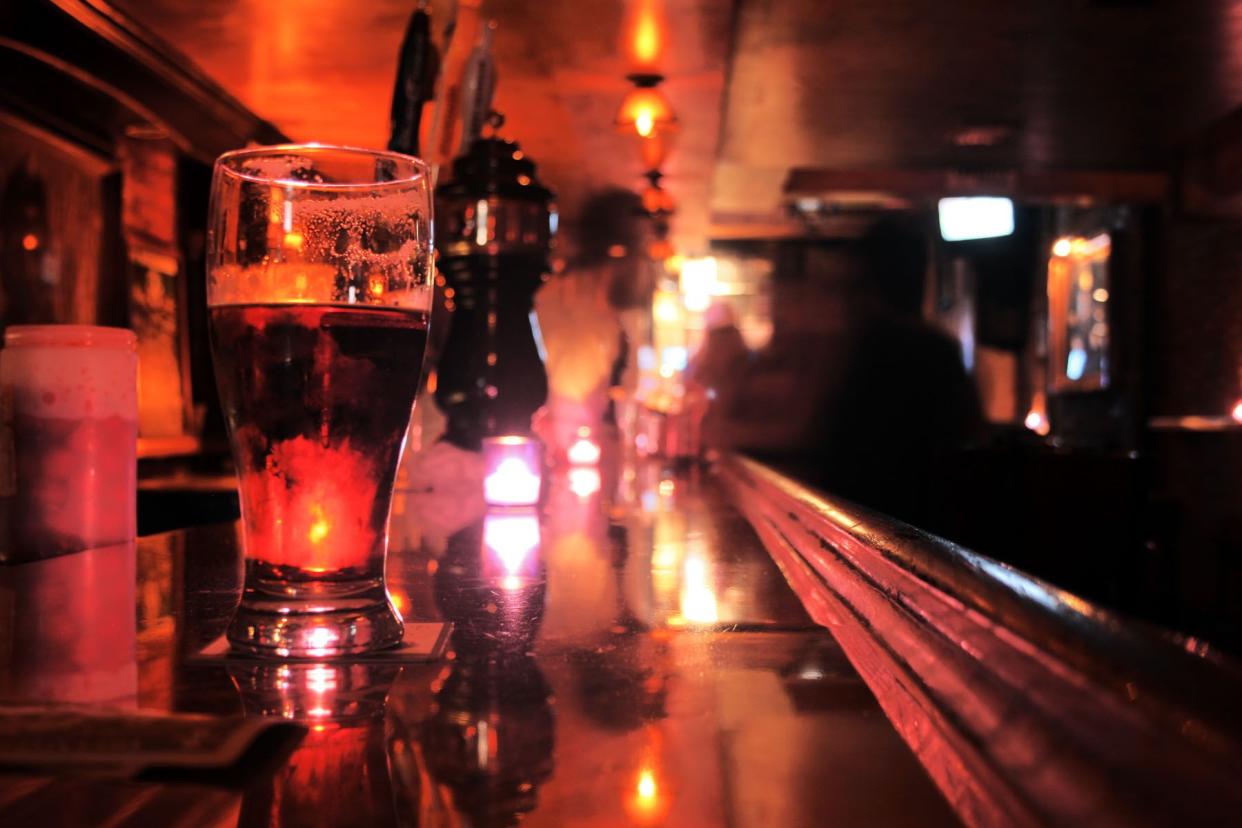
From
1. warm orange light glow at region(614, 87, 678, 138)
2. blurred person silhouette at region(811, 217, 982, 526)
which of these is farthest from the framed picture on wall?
warm orange light glow at region(614, 87, 678, 138)

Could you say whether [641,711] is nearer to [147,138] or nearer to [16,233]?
[16,233]

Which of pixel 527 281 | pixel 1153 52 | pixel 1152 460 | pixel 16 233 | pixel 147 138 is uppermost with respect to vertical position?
pixel 1153 52

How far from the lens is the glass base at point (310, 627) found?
52cm

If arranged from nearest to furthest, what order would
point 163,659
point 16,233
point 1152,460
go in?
1. point 163,659
2. point 16,233
3. point 1152,460

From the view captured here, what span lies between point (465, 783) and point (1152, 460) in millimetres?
8200

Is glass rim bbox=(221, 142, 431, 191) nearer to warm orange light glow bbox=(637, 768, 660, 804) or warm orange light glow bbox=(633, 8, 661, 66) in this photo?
warm orange light glow bbox=(637, 768, 660, 804)

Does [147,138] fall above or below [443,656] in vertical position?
above

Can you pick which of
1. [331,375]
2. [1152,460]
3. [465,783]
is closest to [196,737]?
[465,783]

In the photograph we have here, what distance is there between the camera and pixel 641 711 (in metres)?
0.40

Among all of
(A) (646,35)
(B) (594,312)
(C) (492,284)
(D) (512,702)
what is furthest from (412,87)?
(B) (594,312)

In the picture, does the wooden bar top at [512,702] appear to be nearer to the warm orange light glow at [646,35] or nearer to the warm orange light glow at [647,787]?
the warm orange light glow at [647,787]

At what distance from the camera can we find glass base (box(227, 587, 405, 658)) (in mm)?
516

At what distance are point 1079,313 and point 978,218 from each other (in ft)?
4.62

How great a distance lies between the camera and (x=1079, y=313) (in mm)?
9234
